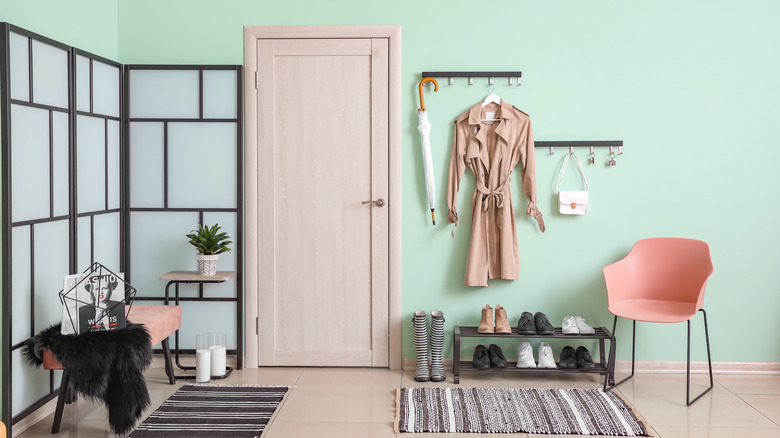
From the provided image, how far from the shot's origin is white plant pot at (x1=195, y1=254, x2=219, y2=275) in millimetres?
3805

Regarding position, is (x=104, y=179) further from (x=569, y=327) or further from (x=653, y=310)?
(x=653, y=310)

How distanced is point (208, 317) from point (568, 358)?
2119mm

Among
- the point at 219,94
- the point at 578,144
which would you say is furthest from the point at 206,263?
the point at 578,144

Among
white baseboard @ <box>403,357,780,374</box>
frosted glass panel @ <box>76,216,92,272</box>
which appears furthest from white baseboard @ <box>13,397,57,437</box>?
white baseboard @ <box>403,357,780,374</box>

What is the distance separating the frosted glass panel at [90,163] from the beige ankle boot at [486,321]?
2.19 meters

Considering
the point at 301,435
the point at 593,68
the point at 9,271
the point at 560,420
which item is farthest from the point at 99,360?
the point at 593,68

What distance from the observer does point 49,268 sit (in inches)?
125

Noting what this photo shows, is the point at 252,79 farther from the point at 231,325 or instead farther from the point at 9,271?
the point at 9,271

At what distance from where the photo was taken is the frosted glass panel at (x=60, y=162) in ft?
10.5

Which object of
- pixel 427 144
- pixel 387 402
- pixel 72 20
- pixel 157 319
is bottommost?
pixel 387 402

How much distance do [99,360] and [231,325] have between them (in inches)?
49.6

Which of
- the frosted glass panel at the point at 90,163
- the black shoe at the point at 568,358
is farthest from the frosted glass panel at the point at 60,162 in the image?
the black shoe at the point at 568,358

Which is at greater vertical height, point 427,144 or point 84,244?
point 427,144

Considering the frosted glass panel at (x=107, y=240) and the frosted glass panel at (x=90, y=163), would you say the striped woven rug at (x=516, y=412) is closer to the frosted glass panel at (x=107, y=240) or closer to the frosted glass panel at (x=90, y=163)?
the frosted glass panel at (x=107, y=240)
